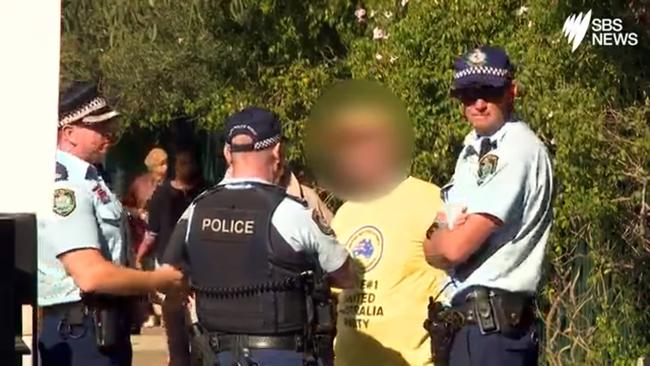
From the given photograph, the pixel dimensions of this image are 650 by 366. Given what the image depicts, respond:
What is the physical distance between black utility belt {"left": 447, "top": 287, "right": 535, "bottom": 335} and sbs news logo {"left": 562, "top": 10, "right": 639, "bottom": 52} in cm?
259

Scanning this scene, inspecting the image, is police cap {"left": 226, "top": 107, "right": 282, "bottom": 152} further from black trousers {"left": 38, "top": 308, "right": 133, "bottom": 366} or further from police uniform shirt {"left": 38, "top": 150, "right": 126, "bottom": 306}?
black trousers {"left": 38, "top": 308, "right": 133, "bottom": 366}

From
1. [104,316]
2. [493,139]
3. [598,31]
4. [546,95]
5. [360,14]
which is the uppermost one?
[360,14]

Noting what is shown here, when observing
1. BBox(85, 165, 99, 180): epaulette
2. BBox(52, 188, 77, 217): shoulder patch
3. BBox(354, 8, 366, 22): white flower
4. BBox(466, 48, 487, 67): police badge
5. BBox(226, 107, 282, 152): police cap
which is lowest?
BBox(52, 188, 77, 217): shoulder patch

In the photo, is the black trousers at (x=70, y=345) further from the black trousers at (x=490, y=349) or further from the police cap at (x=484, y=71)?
the police cap at (x=484, y=71)

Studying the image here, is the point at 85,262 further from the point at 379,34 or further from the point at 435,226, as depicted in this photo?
the point at 379,34

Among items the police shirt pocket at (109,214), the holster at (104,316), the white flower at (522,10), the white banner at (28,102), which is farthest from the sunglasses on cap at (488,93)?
the white flower at (522,10)

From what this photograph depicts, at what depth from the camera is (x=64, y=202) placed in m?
5.20

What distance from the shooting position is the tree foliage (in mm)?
7242

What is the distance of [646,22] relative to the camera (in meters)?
7.30

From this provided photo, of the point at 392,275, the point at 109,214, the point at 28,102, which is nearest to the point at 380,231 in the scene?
the point at 392,275

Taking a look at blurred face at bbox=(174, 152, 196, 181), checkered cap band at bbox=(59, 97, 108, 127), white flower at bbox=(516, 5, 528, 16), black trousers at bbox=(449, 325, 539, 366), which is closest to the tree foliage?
white flower at bbox=(516, 5, 528, 16)

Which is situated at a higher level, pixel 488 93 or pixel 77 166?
pixel 488 93

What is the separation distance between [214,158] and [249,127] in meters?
8.35

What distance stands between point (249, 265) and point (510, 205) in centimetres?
86
